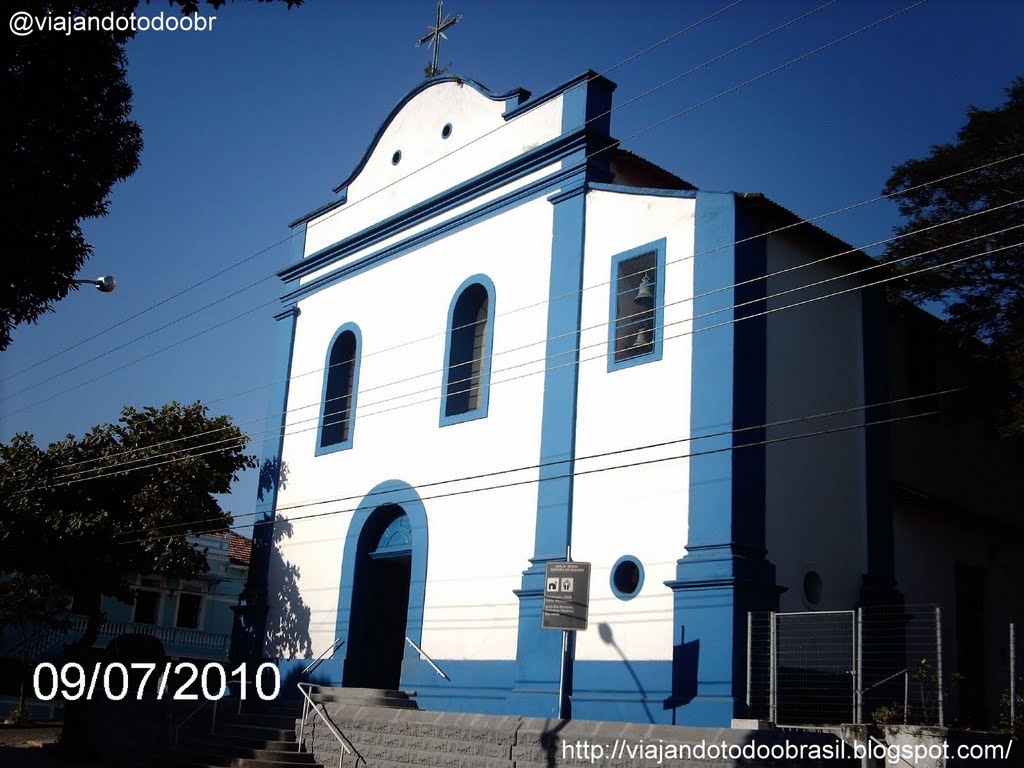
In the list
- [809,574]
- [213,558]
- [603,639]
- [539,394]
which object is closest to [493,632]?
[603,639]

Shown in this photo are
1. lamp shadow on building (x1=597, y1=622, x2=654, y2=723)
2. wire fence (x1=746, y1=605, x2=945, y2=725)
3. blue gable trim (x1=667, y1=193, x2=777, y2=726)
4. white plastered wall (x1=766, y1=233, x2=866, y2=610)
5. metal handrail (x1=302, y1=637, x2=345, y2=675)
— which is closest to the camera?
wire fence (x1=746, y1=605, x2=945, y2=725)

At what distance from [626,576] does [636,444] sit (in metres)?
1.78

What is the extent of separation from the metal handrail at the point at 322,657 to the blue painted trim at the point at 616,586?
5.92 metres

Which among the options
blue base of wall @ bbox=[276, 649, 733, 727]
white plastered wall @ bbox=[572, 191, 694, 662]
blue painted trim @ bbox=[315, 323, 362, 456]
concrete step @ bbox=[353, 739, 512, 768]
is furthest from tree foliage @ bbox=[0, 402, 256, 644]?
white plastered wall @ bbox=[572, 191, 694, 662]

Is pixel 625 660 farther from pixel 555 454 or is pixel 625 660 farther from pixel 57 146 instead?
pixel 57 146

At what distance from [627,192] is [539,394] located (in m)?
3.24

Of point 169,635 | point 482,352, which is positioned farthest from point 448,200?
point 169,635

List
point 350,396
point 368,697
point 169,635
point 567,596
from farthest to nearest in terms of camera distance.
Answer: point 169,635 < point 350,396 < point 368,697 < point 567,596

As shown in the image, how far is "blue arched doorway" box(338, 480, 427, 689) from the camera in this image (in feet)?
60.3

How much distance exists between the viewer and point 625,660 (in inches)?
560

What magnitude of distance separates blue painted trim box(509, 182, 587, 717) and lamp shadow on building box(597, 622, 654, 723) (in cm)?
66

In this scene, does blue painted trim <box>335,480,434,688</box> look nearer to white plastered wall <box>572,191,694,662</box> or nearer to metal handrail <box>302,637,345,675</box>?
metal handrail <box>302,637,345,675</box>

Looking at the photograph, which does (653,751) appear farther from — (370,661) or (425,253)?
(425,253)

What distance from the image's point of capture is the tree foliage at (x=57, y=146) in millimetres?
9391
